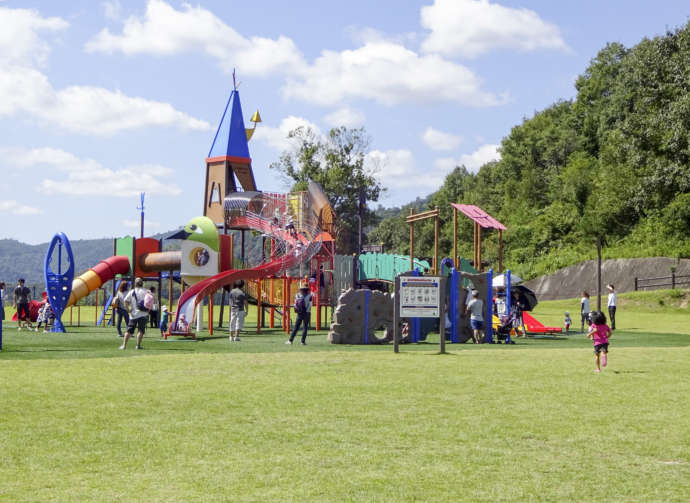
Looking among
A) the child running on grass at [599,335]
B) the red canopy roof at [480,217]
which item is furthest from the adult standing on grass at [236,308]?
the child running on grass at [599,335]

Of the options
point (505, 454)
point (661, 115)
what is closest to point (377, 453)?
point (505, 454)

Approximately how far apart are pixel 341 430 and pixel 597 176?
2715 inches

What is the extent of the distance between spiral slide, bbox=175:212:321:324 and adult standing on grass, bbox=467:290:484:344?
8.92m

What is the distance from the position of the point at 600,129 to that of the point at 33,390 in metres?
75.2

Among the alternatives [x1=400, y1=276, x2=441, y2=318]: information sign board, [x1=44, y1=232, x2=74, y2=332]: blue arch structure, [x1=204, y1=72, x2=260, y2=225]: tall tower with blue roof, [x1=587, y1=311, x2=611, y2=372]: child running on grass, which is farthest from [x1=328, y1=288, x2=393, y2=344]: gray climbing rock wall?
[x1=204, y1=72, x2=260, y2=225]: tall tower with blue roof

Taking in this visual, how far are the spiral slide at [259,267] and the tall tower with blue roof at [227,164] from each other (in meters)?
3.48

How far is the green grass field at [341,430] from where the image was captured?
692 cm

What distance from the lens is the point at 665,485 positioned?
22.9 ft

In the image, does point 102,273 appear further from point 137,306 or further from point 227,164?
point 137,306

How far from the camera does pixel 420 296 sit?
2075 centimetres

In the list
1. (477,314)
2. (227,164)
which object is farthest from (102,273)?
(477,314)

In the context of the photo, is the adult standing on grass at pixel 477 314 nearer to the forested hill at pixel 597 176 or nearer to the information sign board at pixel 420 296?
the information sign board at pixel 420 296

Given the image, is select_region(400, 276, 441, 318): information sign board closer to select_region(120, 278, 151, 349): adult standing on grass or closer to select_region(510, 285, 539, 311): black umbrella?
select_region(120, 278, 151, 349): adult standing on grass

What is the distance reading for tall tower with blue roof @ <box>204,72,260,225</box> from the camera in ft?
140
